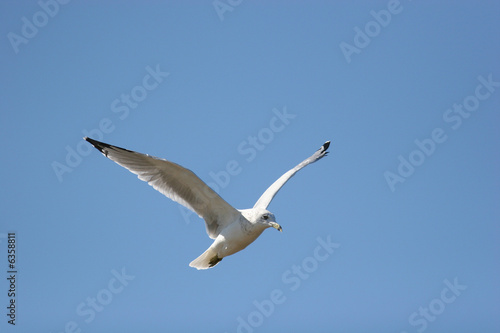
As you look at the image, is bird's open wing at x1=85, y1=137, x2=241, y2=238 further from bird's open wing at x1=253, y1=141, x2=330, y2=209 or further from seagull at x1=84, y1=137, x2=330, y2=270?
bird's open wing at x1=253, y1=141, x2=330, y2=209

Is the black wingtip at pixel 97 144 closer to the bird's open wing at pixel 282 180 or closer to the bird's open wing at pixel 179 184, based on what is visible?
the bird's open wing at pixel 179 184

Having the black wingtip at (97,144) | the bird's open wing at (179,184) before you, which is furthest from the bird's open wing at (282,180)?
the black wingtip at (97,144)

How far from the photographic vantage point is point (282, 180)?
10.9m

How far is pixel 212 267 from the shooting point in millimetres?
9508

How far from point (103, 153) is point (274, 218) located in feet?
7.62

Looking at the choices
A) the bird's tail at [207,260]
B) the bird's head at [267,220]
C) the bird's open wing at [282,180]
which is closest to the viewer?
the bird's head at [267,220]

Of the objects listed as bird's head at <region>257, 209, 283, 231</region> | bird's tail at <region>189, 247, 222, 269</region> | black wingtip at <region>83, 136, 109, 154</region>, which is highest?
black wingtip at <region>83, 136, 109, 154</region>

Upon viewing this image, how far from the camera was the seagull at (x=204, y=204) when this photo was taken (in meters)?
9.02

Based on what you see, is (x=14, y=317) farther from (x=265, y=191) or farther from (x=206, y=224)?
(x=265, y=191)

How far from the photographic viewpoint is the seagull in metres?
9.02

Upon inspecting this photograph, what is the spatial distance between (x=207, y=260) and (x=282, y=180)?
210 cm

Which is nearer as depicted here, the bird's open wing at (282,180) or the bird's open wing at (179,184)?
the bird's open wing at (179,184)

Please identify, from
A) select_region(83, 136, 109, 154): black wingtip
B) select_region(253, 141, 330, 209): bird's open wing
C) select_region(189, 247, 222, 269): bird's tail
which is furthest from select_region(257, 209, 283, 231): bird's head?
select_region(83, 136, 109, 154): black wingtip

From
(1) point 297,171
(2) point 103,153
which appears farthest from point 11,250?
(1) point 297,171
